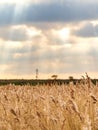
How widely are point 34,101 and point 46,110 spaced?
1.55 metres

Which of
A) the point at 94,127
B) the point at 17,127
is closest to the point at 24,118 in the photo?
the point at 17,127

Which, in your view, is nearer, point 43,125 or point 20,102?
point 43,125

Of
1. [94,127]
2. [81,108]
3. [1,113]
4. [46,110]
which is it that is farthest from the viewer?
[1,113]

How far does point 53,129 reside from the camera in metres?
5.22

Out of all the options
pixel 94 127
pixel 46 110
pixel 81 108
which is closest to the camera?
pixel 94 127

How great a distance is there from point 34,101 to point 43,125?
6.15 feet

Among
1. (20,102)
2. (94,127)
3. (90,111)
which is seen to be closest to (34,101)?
(20,102)

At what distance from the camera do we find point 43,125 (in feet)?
17.0

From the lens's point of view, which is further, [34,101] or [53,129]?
[34,101]

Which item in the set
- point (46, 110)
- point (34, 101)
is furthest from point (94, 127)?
point (34, 101)

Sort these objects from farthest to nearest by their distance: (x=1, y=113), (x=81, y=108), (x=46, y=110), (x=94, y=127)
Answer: (x=1, y=113), (x=81, y=108), (x=46, y=110), (x=94, y=127)

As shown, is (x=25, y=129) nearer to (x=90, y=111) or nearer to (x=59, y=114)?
(x=59, y=114)

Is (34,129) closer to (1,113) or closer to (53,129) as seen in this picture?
(53,129)

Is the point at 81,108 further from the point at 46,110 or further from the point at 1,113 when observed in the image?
the point at 1,113
